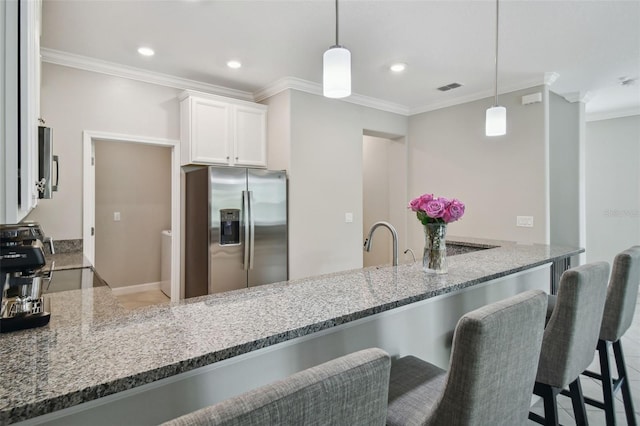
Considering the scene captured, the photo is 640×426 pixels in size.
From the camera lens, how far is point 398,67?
3.43m

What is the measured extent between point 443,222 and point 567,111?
13.1 feet

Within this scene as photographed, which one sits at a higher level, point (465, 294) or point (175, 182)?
point (175, 182)

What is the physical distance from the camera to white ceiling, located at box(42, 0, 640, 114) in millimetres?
2406

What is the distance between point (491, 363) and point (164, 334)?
2.70 feet

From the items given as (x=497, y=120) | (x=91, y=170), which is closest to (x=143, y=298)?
(x=91, y=170)

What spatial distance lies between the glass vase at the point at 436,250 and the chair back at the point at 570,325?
462mm

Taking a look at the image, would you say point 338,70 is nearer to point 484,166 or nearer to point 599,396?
point 599,396

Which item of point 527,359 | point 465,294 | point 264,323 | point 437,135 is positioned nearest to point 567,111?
point 437,135

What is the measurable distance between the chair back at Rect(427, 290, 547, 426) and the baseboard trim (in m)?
5.18

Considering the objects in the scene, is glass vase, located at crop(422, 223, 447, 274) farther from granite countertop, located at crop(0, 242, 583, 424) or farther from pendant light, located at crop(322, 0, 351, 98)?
pendant light, located at crop(322, 0, 351, 98)

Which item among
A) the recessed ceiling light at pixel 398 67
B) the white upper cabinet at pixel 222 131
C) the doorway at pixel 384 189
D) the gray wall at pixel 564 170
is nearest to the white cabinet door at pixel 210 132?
the white upper cabinet at pixel 222 131

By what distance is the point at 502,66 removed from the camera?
3.45m

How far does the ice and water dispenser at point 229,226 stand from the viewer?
3441 millimetres

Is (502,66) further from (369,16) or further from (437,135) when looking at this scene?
(369,16)
